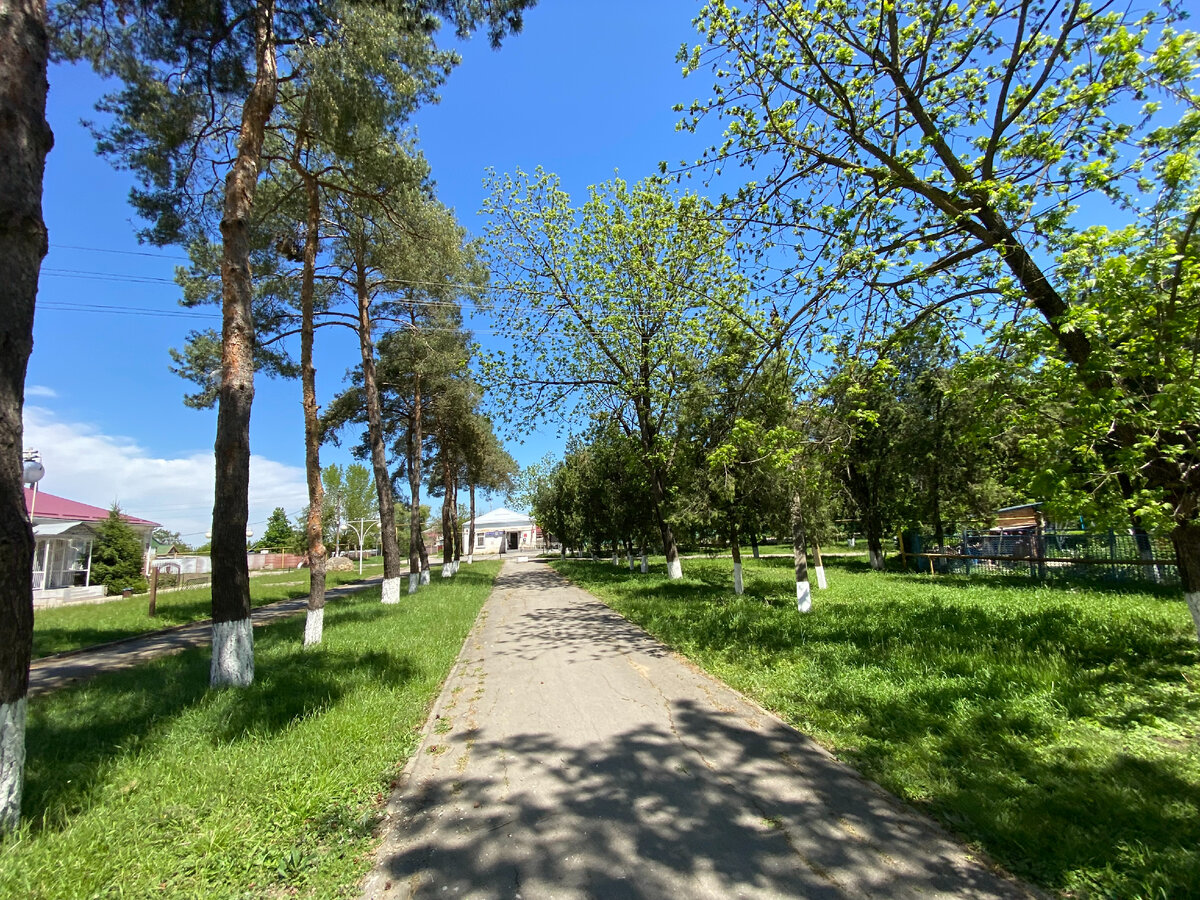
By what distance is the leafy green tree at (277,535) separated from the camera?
62.8 m

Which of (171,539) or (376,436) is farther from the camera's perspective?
(171,539)

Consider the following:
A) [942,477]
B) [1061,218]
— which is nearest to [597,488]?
[942,477]

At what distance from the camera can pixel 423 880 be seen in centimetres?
276

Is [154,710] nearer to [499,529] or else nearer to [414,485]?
[414,485]

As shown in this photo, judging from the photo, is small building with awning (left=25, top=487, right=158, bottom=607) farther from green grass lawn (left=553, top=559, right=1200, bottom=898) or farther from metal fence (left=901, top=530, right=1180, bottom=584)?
metal fence (left=901, top=530, right=1180, bottom=584)

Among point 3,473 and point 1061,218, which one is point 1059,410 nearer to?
point 1061,218

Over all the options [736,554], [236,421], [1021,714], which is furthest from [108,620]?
[1021,714]

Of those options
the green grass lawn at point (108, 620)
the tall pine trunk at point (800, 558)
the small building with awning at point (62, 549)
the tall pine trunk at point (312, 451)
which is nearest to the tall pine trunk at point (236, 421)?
the tall pine trunk at point (312, 451)

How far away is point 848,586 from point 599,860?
15.6 m

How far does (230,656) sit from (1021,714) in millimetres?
7914

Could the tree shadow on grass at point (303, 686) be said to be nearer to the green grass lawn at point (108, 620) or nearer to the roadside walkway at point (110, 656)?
the roadside walkway at point (110, 656)

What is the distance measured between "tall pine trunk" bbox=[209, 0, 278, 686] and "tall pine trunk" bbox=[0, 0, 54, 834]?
2.97 meters

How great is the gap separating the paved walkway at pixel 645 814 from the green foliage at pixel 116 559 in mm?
26646

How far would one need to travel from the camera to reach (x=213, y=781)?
3.80 meters
